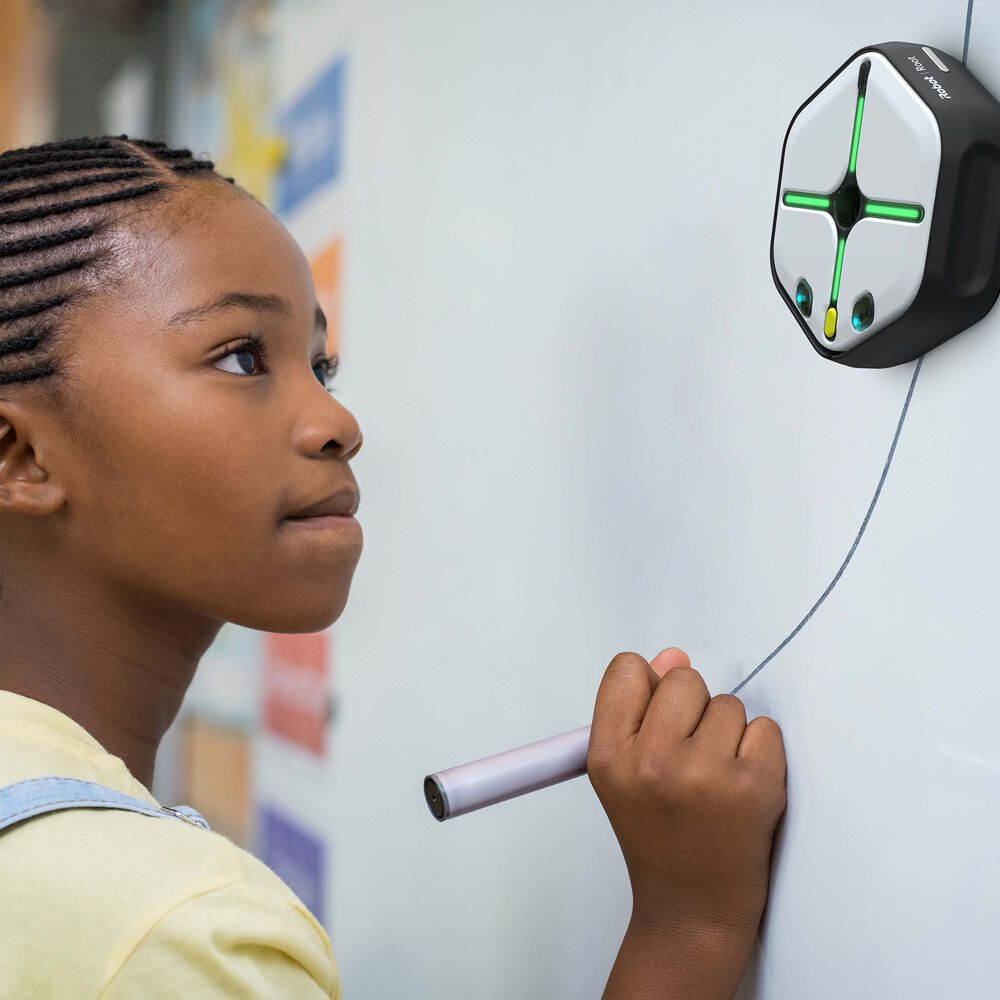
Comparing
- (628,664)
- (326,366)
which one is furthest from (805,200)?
(326,366)

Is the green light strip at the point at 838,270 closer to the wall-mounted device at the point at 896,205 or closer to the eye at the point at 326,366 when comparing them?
the wall-mounted device at the point at 896,205

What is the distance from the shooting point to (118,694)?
0.50 m

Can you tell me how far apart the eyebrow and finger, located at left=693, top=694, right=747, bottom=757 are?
0.24m

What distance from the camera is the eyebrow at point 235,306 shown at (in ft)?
1.49

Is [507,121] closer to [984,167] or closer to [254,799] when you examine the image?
[984,167]

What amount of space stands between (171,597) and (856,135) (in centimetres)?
32

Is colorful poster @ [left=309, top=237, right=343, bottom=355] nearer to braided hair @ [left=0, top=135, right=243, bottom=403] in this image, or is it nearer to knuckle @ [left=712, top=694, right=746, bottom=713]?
braided hair @ [left=0, top=135, right=243, bottom=403]

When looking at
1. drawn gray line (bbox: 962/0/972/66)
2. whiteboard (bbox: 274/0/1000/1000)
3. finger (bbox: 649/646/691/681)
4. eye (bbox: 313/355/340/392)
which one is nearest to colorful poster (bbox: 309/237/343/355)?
whiteboard (bbox: 274/0/1000/1000)

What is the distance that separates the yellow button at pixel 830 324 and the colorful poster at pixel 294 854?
57 cm

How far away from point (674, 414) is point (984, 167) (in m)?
0.18

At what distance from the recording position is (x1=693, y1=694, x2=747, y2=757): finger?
383mm

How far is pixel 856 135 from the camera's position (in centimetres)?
32

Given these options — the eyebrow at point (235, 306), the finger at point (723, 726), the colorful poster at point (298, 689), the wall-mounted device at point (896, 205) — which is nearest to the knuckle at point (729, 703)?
the finger at point (723, 726)

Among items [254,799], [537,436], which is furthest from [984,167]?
[254,799]
